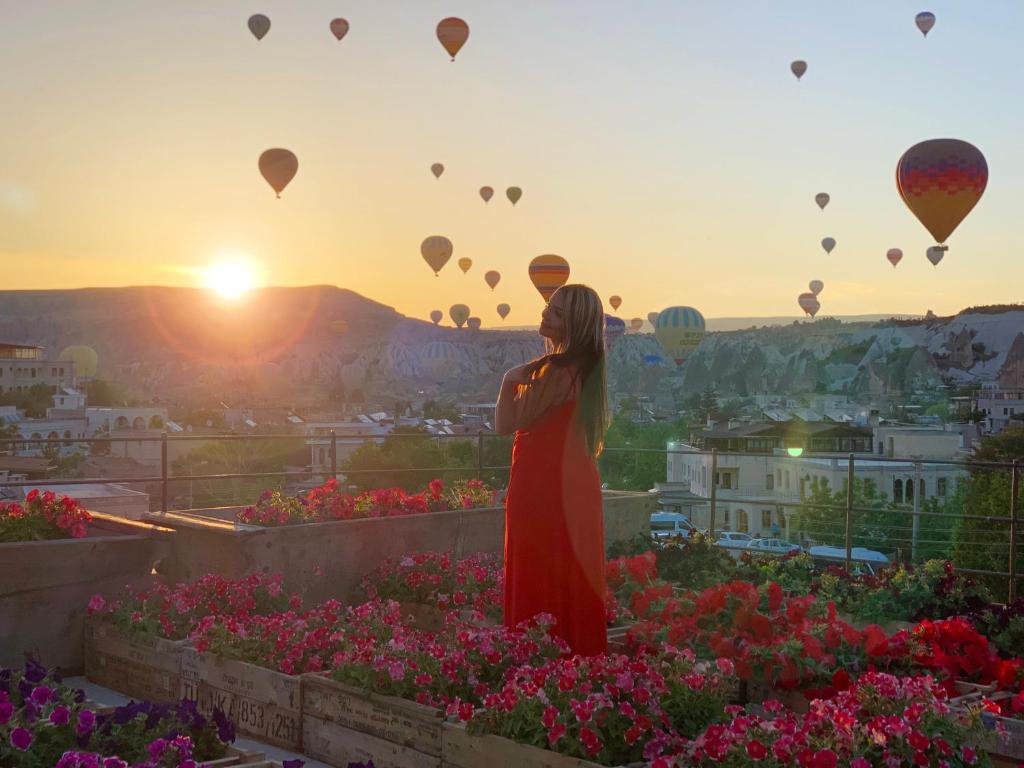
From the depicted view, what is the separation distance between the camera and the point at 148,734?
170 inches

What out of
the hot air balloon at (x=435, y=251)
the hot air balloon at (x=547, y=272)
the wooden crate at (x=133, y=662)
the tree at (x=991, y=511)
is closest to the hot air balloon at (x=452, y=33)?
the hot air balloon at (x=547, y=272)

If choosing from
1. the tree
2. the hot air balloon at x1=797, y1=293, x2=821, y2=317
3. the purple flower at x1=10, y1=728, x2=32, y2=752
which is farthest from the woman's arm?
the hot air balloon at x1=797, y1=293, x2=821, y2=317

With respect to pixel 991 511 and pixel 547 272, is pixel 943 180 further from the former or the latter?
pixel 991 511

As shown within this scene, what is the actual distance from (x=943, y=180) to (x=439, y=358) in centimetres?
13821

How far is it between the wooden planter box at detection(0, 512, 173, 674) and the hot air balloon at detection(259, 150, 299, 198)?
112ft

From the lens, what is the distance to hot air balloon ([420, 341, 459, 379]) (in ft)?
533

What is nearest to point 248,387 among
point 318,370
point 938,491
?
point 318,370

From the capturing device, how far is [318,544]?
8188 mm

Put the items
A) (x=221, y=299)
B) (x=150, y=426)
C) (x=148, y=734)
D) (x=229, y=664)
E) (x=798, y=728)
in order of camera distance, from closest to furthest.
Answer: (x=798, y=728), (x=148, y=734), (x=229, y=664), (x=150, y=426), (x=221, y=299)

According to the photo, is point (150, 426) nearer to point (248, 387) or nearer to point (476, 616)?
point (248, 387)

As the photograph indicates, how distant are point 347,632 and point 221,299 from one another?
16260 centimetres

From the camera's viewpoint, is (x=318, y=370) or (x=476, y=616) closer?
(x=476, y=616)

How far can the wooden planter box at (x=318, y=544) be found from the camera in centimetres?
777

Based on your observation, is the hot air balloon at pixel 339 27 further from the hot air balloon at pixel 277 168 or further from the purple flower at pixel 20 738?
the purple flower at pixel 20 738
